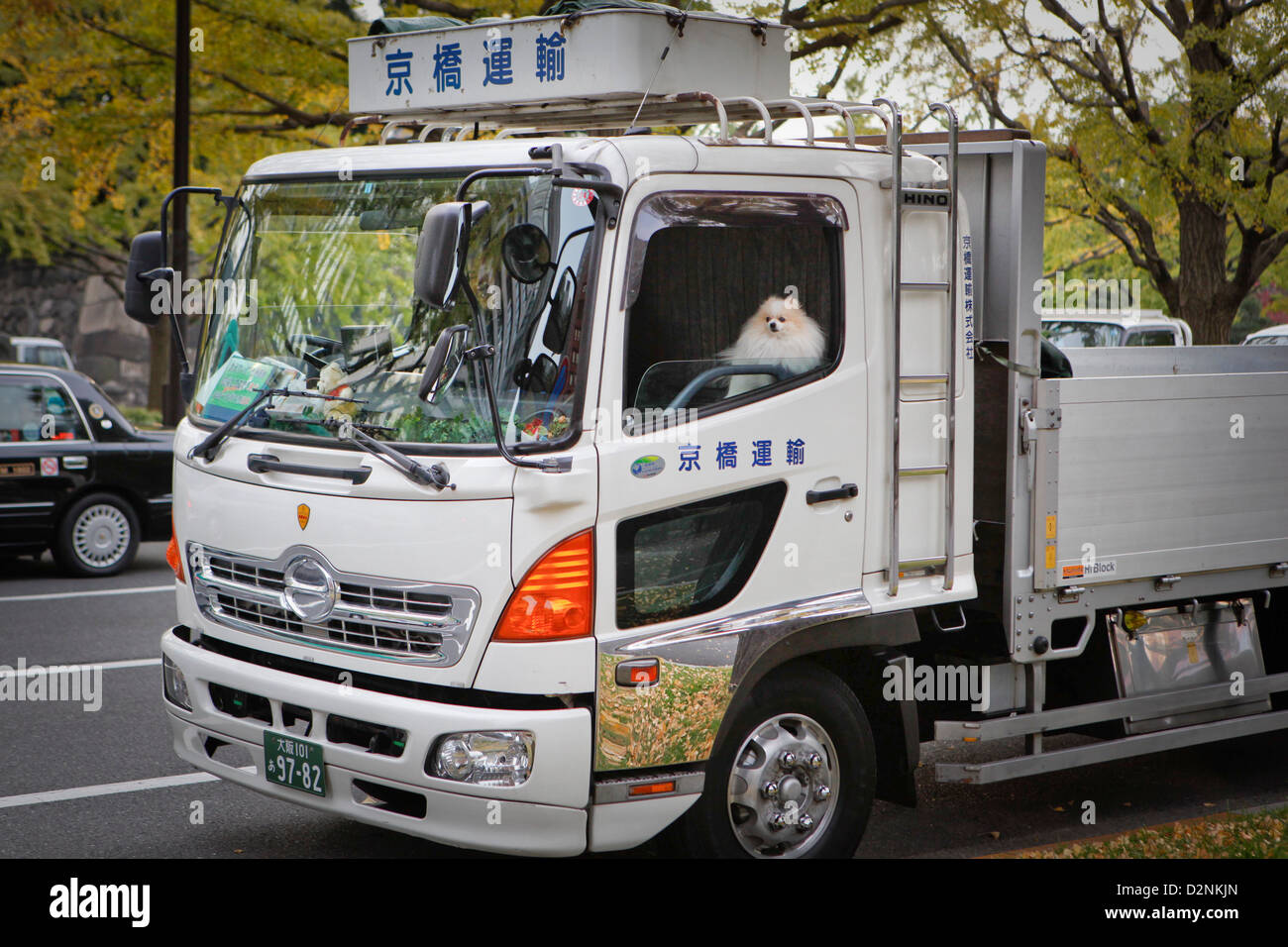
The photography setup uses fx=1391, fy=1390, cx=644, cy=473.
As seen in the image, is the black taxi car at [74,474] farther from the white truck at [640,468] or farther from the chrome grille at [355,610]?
the chrome grille at [355,610]

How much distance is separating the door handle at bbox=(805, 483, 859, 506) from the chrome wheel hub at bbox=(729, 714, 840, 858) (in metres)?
0.74

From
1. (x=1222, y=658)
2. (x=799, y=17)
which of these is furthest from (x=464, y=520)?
(x=799, y=17)

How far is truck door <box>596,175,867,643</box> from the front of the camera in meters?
4.23

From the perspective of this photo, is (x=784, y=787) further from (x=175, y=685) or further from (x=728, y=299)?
(x=175, y=685)

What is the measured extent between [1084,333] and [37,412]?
10.0 m

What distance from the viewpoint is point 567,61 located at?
16.1 feet

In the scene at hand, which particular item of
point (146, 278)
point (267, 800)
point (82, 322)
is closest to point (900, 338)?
point (146, 278)

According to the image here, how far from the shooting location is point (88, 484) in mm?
11062

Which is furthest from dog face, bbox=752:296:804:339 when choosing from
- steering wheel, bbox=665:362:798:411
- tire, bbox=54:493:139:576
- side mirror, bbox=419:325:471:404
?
tire, bbox=54:493:139:576

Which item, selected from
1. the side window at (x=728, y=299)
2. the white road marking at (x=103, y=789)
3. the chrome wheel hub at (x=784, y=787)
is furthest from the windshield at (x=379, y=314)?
the white road marking at (x=103, y=789)

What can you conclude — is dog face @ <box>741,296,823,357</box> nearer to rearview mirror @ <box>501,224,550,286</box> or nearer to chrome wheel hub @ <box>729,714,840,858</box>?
rearview mirror @ <box>501,224,550,286</box>

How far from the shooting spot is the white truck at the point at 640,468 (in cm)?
414

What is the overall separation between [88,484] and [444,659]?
7897 mm

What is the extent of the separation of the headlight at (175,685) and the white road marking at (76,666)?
332 centimetres
